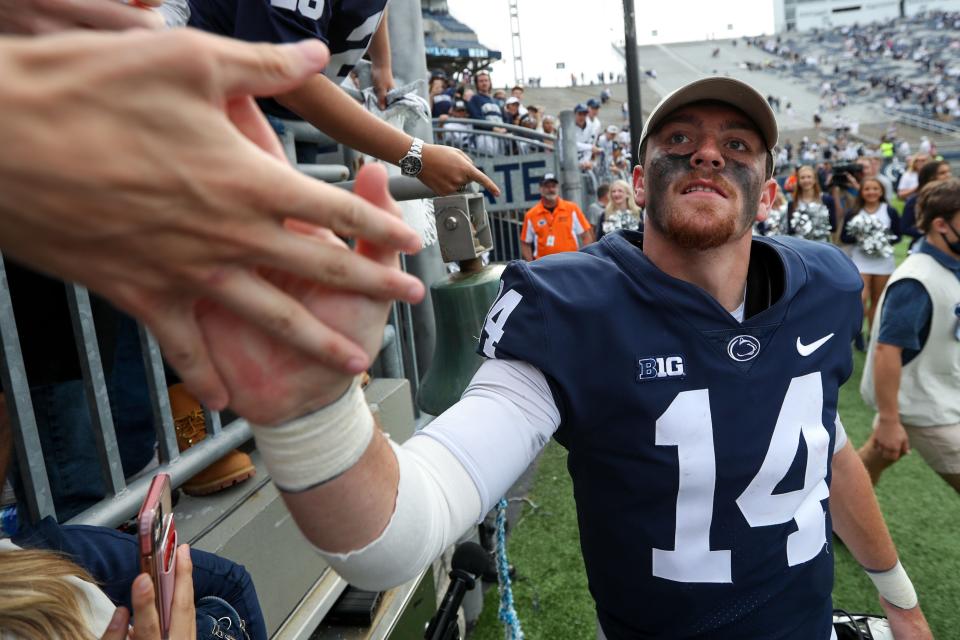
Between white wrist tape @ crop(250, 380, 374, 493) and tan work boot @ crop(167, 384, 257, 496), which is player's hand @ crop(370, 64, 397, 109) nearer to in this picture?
tan work boot @ crop(167, 384, 257, 496)

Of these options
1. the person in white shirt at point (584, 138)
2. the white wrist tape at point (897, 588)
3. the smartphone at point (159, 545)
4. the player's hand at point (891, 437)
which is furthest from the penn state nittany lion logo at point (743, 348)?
the person in white shirt at point (584, 138)

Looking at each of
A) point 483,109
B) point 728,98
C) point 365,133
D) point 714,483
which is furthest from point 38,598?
point 483,109

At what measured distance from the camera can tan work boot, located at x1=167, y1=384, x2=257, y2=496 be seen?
1.77 metres

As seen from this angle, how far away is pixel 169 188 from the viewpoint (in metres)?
0.50

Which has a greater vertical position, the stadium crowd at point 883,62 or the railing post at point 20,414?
the stadium crowd at point 883,62

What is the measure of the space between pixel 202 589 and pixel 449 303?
86 centimetres

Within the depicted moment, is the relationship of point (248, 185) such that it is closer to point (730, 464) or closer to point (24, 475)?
point (24, 475)

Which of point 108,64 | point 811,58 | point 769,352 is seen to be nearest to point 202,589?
point 108,64

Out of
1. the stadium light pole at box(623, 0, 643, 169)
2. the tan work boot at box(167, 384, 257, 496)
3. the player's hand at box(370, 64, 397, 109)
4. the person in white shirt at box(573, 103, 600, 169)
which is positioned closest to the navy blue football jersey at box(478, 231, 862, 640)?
the tan work boot at box(167, 384, 257, 496)

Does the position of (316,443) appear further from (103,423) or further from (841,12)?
(841,12)

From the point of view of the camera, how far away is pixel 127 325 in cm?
164

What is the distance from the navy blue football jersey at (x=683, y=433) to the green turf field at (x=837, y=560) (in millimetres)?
1635

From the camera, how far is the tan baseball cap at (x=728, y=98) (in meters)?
1.69

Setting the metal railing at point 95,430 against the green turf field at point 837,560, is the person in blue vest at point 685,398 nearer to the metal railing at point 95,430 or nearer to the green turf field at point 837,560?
the metal railing at point 95,430
